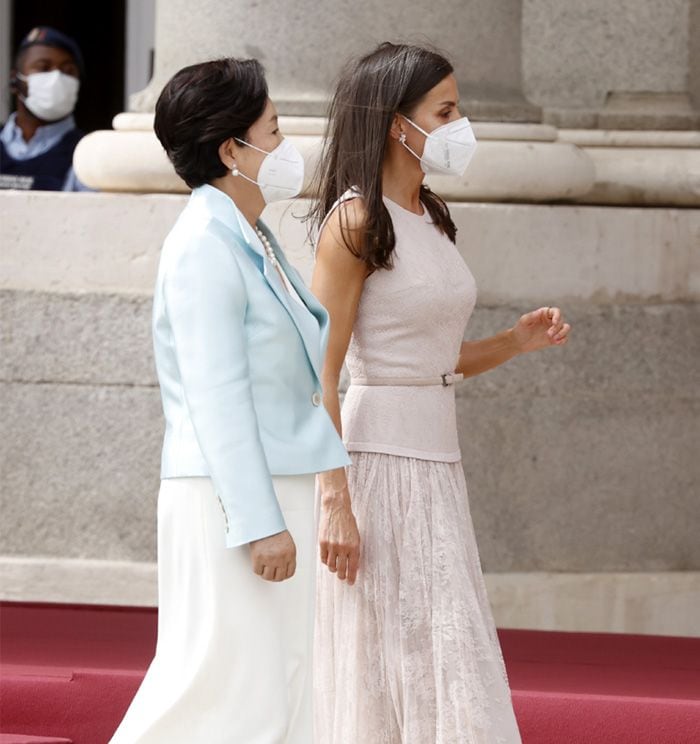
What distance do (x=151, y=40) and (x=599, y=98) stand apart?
13.3 ft

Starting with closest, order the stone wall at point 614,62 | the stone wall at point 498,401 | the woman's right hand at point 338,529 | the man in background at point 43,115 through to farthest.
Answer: the woman's right hand at point 338,529
the stone wall at point 498,401
the stone wall at point 614,62
the man in background at point 43,115

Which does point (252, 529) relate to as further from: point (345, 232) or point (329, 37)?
point (329, 37)

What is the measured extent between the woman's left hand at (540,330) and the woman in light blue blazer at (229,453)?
81 cm

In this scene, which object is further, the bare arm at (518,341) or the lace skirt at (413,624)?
the bare arm at (518,341)

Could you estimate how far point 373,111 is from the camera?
11.8ft

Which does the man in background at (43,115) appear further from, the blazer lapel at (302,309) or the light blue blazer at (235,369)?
the light blue blazer at (235,369)

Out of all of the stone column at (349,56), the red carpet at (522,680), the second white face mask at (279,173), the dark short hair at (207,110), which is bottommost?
the red carpet at (522,680)

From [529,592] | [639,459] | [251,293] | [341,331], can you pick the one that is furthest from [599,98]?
[251,293]

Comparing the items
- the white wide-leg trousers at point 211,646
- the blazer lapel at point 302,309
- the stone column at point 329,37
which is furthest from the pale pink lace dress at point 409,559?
the stone column at point 329,37

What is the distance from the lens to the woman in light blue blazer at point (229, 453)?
2.92 metres

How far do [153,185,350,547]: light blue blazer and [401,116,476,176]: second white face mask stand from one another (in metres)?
0.59

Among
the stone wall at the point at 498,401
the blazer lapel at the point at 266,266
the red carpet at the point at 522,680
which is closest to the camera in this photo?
the blazer lapel at the point at 266,266

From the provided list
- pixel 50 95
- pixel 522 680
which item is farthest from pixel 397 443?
pixel 50 95

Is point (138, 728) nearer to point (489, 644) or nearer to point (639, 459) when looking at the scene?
point (489, 644)
